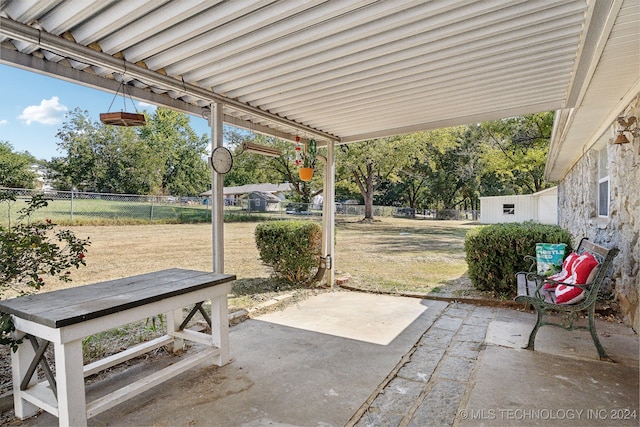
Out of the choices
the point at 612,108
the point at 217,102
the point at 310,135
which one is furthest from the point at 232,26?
the point at 612,108

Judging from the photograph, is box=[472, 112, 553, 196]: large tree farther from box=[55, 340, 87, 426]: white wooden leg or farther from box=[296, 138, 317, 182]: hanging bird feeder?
box=[55, 340, 87, 426]: white wooden leg

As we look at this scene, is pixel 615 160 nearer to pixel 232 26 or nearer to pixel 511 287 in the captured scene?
pixel 511 287

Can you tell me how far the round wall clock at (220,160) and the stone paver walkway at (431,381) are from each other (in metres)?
2.37

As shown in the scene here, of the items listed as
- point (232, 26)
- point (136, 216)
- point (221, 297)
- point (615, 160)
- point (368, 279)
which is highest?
point (232, 26)

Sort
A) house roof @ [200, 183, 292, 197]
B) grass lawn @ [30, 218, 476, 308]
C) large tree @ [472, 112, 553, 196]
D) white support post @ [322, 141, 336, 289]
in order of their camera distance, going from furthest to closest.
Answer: house roof @ [200, 183, 292, 197] < large tree @ [472, 112, 553, 196] < grass lawn @ [30, 218, 476, 308] < white support post @ [322, 141, 336, 289]

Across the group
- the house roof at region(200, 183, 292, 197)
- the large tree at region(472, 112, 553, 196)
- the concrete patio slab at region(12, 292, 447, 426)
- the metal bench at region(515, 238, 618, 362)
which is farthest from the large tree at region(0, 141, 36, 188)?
the house roof at region(200, 183, 292, 197)

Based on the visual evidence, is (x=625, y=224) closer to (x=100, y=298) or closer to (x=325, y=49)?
(x=325, y=49)

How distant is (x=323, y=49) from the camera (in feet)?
7.90

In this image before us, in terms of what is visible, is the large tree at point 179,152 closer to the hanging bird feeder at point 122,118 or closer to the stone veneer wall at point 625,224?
→ the hanging bird feeder at point 122,118

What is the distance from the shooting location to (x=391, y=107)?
3.76 m

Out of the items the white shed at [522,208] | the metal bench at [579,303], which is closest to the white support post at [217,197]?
the metal bench at [579,303]

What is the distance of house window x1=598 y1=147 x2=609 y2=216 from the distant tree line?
192 inches

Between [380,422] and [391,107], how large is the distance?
9.73ft

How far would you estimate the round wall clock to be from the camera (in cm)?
335
